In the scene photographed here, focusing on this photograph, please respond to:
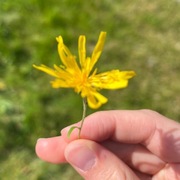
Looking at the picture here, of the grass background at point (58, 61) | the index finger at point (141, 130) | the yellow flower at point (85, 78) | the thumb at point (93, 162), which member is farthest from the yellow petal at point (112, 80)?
the grass background at point (58, 61)

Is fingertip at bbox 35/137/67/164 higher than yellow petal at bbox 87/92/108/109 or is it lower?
lower

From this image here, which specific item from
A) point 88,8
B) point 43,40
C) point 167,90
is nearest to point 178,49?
point 167,90

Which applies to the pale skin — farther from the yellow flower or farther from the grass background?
the grass background

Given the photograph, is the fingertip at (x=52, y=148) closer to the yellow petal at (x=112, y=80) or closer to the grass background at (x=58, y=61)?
the yellow petal at (x=112, y=80)

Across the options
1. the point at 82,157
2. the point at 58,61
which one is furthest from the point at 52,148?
the point at 58,61

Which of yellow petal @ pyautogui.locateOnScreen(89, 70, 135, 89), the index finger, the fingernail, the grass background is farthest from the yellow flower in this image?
the grass background

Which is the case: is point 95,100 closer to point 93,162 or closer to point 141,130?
point 93,162
